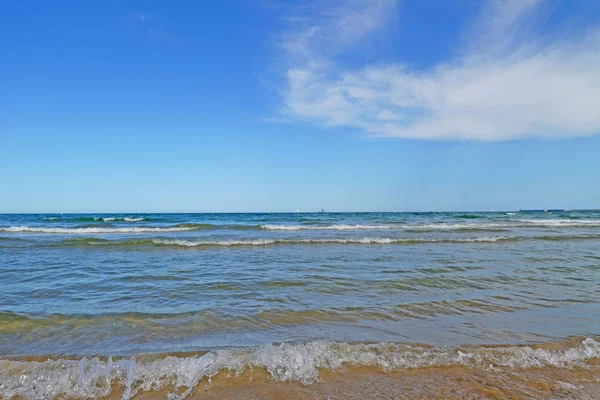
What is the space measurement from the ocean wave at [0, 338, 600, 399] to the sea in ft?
0.05

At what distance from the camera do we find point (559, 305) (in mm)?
5918

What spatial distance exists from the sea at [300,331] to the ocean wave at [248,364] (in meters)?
0.02

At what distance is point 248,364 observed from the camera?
3.65 m

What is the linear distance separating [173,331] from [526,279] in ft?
26.2

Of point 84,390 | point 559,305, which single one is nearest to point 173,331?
point 84,390

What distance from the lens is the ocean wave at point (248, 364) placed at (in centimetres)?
330

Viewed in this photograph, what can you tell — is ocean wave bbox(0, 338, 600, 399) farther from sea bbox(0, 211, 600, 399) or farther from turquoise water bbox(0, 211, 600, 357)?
turquoise water bbox(0, 211, 600, 357)

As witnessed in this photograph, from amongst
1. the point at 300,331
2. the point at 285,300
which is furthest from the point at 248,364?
the point at 285,300

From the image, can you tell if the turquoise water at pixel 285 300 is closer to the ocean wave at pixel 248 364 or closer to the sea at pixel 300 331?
the sea at pixel 300 331

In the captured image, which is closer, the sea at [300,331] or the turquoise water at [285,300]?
the sea at [300,331]

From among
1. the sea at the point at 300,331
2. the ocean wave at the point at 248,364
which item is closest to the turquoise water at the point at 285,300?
the sea at the point at 300,331

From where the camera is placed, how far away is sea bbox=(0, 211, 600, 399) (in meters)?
3.34

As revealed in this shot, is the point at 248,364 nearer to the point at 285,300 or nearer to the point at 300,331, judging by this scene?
the point at 300,331

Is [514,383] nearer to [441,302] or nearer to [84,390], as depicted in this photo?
[441,302]
